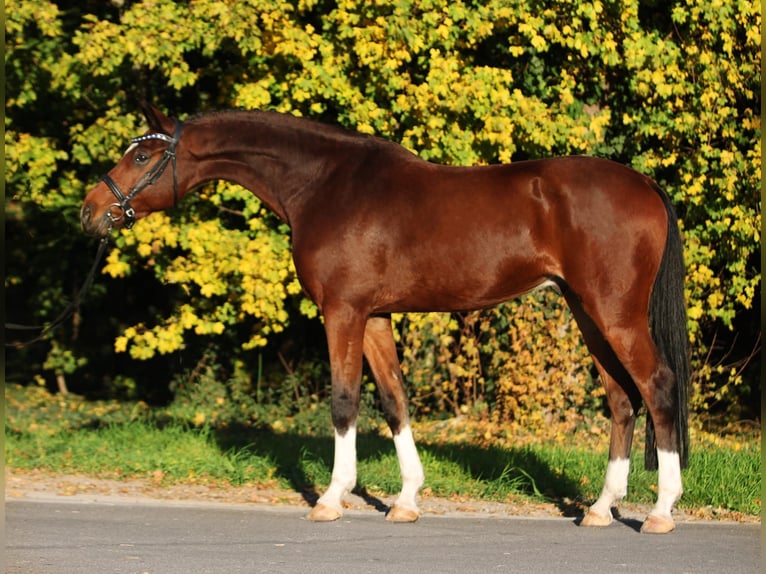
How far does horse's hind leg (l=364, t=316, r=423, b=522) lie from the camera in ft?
23.3

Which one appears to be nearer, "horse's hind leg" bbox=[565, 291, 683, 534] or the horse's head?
"horse's hind leg" bbox=[565, 291, 683, 534]

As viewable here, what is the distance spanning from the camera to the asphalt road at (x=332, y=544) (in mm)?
5684

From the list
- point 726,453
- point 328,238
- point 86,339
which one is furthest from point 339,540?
point 86,339

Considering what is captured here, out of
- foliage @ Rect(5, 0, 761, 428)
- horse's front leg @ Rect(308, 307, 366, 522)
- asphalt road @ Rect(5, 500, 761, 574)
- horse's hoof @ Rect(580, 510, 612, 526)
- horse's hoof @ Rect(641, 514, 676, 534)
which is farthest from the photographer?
foliage @ Rect(5, 0, 761, 428)

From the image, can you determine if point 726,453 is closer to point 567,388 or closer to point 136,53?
point 567,388

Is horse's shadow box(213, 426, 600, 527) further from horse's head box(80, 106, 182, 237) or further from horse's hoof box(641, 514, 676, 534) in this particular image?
horse's head box(80, 106, 182, 237)

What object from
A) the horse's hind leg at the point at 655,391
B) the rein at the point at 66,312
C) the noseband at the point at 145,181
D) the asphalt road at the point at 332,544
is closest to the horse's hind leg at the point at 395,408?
the asphalt road at the point at 332,544

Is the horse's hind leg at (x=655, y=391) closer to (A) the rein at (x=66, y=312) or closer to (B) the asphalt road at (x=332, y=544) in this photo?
(B) the asphalt road at (x=332, y=544)

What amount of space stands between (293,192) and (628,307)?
86.6 inches

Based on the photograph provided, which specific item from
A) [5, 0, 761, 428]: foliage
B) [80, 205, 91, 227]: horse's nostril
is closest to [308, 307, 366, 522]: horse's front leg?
[80, 205, 91, 227]: horse's nostril

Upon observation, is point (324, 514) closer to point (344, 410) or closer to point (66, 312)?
point (344, 410)

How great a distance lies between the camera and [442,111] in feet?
35.1

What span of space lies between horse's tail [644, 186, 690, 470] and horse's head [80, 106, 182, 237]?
3053mm

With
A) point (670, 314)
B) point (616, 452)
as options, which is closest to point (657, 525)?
point (616, 452)
